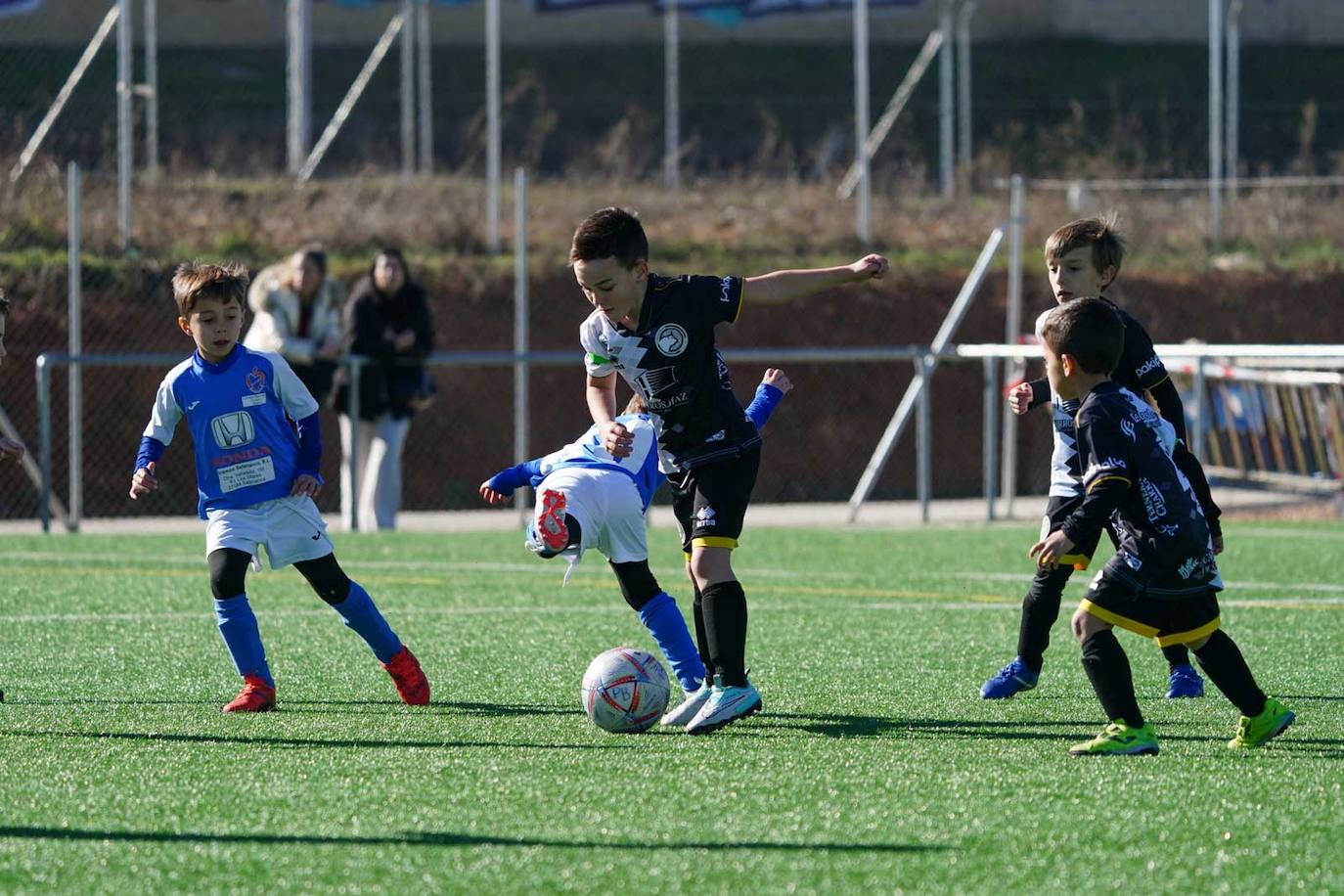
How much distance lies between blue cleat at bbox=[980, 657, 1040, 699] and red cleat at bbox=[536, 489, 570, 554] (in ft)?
5.06

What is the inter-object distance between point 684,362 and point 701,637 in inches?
41.9

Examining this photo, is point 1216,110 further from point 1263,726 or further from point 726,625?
point 1263,726

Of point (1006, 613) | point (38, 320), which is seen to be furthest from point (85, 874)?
point (38, 320)

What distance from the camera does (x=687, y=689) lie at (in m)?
5.95

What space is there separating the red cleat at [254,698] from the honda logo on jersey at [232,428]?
75cm

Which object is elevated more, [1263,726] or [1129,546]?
[1129,546]

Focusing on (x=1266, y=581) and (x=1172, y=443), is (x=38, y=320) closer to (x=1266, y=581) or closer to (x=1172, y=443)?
(x=1266, y=581)

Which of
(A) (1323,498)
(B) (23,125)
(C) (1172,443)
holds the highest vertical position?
(B) (23,125)

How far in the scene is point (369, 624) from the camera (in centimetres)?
623

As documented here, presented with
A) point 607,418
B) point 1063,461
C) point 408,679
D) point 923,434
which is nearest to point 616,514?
point 607,418

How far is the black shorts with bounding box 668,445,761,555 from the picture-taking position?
579 centimetres

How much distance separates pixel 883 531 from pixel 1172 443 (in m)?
8.44

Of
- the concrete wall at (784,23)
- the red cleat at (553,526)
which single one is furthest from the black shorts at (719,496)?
the concrete wall at (784,23)

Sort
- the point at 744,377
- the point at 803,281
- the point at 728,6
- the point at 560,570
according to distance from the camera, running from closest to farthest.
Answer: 1. the point at 803,281
2. the point at 560,570
3. the point at 744,377
4. the point at 728,6
